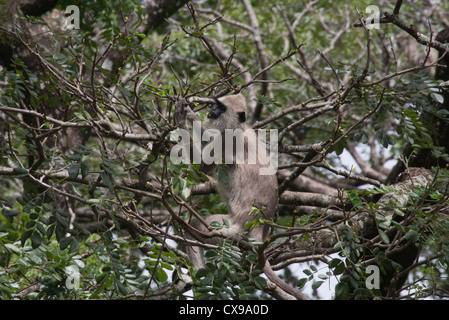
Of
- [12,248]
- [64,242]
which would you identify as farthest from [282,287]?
[12,248]

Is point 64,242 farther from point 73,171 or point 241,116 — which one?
point 241,116

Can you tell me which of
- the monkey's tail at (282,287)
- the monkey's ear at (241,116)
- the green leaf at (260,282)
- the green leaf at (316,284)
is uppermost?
the monkey's ear at (241,116)

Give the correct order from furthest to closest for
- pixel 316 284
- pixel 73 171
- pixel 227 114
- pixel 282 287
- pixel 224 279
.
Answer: pixel 227 114, pixel 282 287, pixel 316 284, pixel 73 171, pixel 224 279

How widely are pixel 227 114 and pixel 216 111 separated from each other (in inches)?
5.0

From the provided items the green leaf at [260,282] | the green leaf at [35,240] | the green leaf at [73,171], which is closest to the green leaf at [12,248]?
the green leaf at [35,240]

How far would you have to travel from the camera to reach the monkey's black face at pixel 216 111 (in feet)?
14.1

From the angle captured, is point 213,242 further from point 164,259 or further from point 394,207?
point 394,207

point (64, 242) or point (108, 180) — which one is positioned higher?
point (108, 180)

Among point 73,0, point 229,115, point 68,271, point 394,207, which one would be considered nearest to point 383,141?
point 394,207

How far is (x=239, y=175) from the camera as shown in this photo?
13.9ft

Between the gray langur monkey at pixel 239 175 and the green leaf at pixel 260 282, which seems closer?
the green leaf at pixel 260 282

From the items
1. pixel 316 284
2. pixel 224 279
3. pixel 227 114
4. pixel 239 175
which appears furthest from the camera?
pixel 227 114

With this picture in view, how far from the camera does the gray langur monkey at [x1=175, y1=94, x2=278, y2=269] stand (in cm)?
404

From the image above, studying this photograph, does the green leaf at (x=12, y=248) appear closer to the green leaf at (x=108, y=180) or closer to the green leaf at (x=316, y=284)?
the green leaf at (x=108, y=180)
